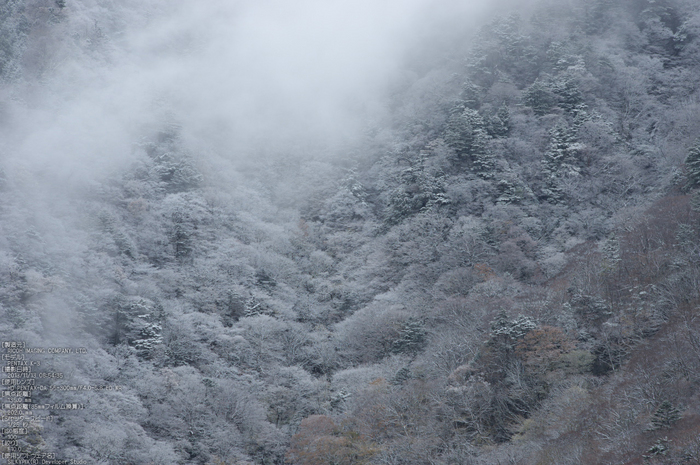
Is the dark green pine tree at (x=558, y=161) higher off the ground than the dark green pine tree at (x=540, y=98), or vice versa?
the dark green pine tree at (x=540, y=98)

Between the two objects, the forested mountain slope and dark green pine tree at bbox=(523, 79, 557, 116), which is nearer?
the forested mountain slope

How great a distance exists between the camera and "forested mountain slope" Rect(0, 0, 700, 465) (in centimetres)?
2153

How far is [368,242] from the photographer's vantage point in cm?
4350

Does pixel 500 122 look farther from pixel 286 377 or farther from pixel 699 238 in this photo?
pixel 286 377

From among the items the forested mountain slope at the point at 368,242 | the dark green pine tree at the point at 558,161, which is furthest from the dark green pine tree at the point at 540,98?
the dark green pine tree at the point at 558,161

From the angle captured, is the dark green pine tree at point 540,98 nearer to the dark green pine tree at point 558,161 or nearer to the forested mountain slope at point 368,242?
the forested mountain slope at point 368,242

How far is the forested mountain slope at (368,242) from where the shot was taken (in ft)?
70.6

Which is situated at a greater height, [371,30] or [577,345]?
[371,30]

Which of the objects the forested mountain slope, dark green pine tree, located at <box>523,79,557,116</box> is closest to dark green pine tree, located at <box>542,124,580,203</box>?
the forested mountain slope

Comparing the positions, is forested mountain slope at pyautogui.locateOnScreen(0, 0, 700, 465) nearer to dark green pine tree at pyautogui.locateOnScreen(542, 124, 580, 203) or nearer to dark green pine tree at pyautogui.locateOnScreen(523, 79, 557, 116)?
dark green pine tree at pyautogui.locateOnScreen(523, 79, 557, 116)

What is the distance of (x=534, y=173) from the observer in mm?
42062

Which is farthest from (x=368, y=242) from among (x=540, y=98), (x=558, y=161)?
(x=540, y=98)

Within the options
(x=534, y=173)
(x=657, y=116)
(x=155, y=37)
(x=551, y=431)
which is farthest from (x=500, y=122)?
(x=155, y=37)

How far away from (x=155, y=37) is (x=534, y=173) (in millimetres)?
53905
